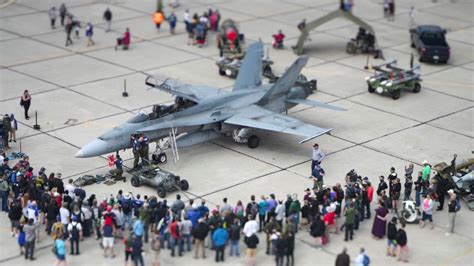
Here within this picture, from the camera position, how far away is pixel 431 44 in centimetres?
5159

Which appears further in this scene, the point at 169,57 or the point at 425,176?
the point at 169,57

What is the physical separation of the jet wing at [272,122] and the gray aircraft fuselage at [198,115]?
49cm

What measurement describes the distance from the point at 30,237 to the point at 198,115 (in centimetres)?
1124

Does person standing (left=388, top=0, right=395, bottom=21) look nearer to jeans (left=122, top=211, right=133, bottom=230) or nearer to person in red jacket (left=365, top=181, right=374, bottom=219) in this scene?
person in red jacket (left=365, top=181, right=374, bottom=219)

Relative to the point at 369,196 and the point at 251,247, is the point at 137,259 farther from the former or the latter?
the point at 369,196

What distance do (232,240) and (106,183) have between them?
7564 mm

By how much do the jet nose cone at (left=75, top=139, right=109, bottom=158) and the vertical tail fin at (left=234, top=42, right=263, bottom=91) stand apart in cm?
870

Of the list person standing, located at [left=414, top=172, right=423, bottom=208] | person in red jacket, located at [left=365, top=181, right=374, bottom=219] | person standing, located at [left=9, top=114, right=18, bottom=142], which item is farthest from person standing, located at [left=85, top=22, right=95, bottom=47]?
person standing, located at [left=414, top=172, right=423, bottom=208]

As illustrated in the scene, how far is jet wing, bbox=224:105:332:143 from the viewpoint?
122 feet

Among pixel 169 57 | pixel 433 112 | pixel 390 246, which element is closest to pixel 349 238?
pixel 390 246

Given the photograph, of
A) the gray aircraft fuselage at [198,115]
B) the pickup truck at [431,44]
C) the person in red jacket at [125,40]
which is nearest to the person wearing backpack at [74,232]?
the gray aircraft fuselage at [198,115]

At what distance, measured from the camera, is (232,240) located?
29.1 m

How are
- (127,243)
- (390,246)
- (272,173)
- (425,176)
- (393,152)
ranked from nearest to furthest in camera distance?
(127,243), (390,246), (425,176), (272,173), (393,152)

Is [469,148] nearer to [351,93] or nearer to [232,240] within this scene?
[351,93]
